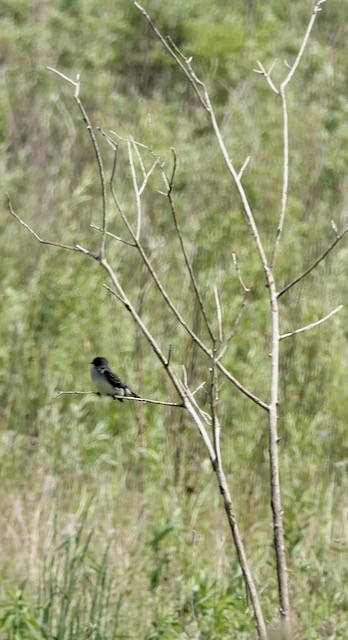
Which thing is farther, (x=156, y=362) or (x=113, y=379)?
(x=156, y=362)

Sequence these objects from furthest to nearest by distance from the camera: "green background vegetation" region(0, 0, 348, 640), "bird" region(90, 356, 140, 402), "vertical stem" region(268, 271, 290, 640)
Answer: "green background vegetation" region(0, 0, 348, 640) → "bird" region(90, 356, 140, 402) → "vertical stem" region(268, 271, 290, 640)

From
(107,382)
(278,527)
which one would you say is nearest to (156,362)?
(107,382)

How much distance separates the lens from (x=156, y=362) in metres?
7.31

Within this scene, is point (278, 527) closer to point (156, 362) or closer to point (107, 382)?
point (107, 382)

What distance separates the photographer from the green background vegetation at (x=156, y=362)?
4.76 metres

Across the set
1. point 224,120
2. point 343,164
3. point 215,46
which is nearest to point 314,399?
point 343,164

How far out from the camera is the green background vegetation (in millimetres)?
4758

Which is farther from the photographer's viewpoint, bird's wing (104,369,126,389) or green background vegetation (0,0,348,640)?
green background vegetation (0,0,348,640)

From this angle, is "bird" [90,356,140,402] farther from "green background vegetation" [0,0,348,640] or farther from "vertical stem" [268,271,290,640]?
"vertical stem" [268,271,290,640]

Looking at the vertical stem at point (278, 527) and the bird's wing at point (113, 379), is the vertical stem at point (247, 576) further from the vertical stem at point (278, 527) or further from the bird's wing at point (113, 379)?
the bird's wing at point (113, 379)

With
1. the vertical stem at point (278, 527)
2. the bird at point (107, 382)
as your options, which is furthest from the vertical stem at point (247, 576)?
the bird at point (107, 382)

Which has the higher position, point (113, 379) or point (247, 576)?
point (113, 379)

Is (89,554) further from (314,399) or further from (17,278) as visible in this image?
(17,278)

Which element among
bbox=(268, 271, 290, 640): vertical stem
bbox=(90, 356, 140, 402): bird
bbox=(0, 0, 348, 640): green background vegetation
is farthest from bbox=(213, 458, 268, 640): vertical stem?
bbox=(90, 356, 140, 402): bird
